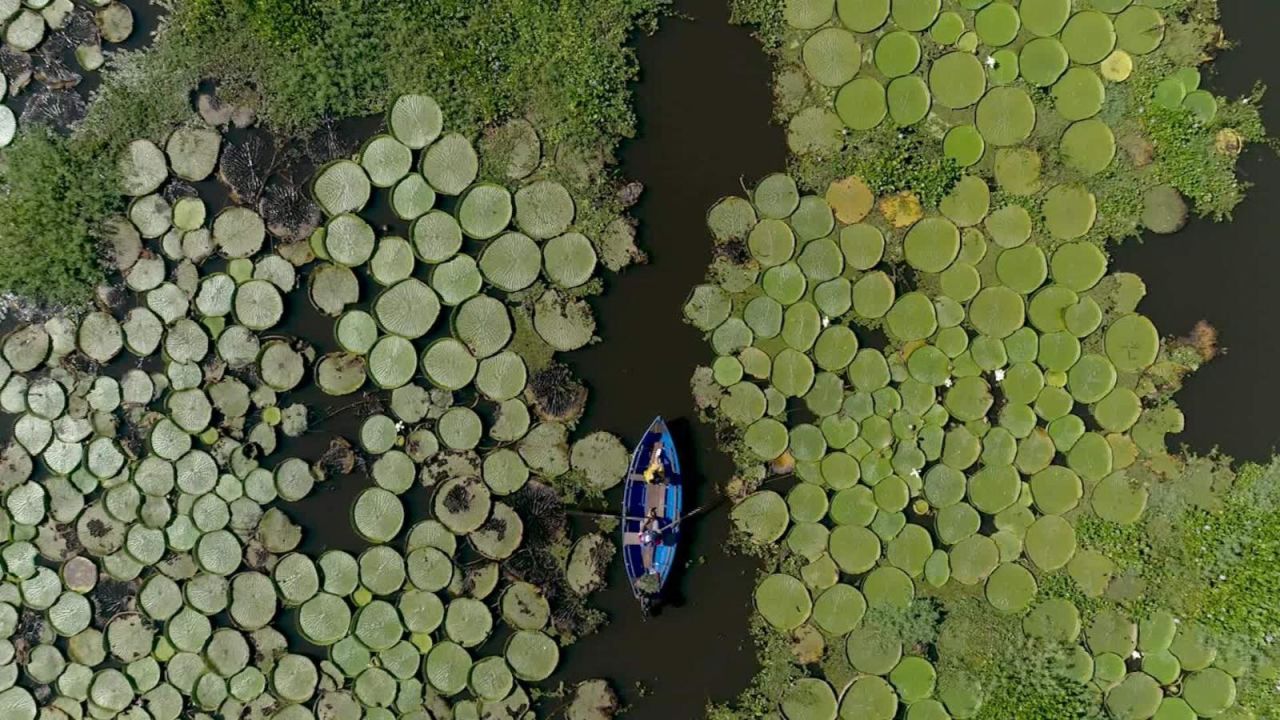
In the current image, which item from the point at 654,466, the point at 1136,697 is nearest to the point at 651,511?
the point at 654,466

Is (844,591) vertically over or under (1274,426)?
under

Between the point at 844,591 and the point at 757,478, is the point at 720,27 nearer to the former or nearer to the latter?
the point at 757,478

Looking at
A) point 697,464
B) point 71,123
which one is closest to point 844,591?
point 697,464

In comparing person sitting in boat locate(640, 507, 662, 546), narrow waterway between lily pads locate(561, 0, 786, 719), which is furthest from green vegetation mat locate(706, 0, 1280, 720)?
person sitting in boat locate(640, 507, 662, 546)

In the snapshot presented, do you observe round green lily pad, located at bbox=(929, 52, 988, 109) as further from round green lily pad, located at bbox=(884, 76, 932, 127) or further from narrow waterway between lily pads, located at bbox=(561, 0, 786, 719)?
narrow waterway between lily pads, located at bbox=(561, 0, 786, 719)

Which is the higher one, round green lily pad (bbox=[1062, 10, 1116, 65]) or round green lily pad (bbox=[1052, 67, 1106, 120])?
round green lily pad (bbox=[1062, 10, 1116, 65])

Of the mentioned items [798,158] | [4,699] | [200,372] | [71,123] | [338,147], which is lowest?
[4,699]

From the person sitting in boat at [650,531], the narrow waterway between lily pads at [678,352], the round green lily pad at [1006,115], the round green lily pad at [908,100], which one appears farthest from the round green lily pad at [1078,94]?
the person sitting in boat at [650,531]

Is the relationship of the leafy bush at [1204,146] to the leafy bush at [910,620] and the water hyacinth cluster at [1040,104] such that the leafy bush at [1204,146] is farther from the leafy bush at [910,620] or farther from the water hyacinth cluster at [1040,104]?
the leafy bush at [910,620]
